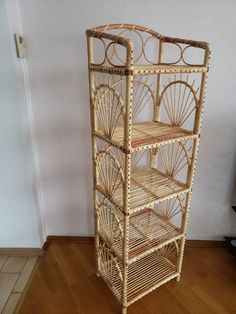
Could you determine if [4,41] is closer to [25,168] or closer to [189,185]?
[25,168]

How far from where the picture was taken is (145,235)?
1370 mm

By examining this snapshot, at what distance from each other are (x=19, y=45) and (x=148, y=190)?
3.27ft

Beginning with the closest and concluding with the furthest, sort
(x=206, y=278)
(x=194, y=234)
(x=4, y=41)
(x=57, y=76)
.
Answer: (x=4, y=41)
(x=57, y=76)
(x=206, y=278)
(x=194, y=234)

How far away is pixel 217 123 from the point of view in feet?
4.83

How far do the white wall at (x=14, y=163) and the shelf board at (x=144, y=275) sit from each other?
58 cm

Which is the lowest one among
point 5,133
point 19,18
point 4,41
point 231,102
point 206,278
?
point 206,278

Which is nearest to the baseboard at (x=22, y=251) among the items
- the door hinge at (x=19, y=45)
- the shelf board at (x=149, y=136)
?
the shelf board at (x=149, y=136)

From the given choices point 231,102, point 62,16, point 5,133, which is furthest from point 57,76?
point 231,102

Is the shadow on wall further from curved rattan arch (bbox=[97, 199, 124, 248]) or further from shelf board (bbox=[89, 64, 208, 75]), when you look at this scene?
shelf board (bbox=[89, 64, 208, 75])

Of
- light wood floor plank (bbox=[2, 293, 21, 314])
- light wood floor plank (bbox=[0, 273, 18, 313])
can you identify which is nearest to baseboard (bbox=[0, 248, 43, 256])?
light wood floor plank (bbox=[0, 273, 18, 313])

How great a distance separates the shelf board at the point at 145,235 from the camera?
1256mm

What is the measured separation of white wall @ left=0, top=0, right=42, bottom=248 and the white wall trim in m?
0.02

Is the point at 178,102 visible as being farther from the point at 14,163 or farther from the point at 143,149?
the point at 14,163

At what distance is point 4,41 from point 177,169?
46.6 inches
